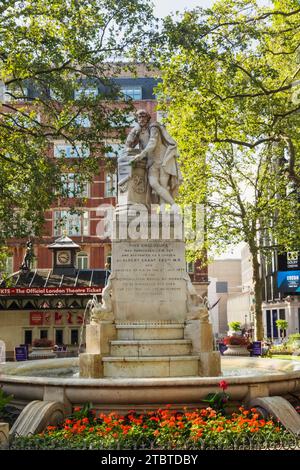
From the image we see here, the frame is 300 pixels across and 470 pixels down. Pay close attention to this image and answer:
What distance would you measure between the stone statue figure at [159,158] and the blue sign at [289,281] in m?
41.9

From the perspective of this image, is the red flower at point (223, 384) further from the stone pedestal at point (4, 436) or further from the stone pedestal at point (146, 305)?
the stone pedestal at point (4, 436)

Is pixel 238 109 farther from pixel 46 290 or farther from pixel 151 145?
pixel 46 290

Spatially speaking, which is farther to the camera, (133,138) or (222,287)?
(222,287)

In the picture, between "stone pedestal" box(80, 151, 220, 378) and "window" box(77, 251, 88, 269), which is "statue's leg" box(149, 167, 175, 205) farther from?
"window" box(77, 251, 88, 269)

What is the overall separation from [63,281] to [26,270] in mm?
2761

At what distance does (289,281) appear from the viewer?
53938 mm

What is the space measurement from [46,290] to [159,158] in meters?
25.7

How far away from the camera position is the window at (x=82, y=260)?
5341cm

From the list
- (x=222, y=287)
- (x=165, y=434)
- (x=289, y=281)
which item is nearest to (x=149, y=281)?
(x=165, y=434)

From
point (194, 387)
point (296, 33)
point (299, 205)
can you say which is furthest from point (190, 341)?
point (299, 205)

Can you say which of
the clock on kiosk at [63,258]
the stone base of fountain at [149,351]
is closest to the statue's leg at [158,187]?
the stone base of fountain at [149,351]

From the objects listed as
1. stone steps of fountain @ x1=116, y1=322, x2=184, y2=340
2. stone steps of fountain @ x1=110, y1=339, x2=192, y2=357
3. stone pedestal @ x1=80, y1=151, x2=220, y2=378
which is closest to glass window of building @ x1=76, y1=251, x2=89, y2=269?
stone pedestal @ x1=80, y1=151, x2=220, y2=378

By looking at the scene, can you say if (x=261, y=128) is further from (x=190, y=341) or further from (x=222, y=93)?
(x=190, y=341)

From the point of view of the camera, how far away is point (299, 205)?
32.3 m
